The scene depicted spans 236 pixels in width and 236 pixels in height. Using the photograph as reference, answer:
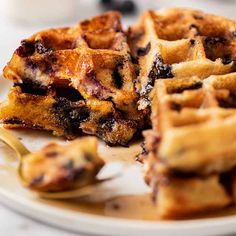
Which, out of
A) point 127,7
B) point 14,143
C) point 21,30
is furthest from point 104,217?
point 127,7

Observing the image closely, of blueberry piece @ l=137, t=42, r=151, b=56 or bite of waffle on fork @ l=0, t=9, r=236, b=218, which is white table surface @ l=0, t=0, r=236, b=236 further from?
blueberry piece @ l=137, t=42, r=151, b=56

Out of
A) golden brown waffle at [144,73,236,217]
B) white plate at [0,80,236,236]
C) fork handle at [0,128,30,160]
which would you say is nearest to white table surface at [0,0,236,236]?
white plate at [0,80,236,236]

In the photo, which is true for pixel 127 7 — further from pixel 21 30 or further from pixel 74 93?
pixel 74 93

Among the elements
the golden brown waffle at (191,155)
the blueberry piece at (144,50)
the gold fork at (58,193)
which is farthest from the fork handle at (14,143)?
the blueberry piece at (144,50)

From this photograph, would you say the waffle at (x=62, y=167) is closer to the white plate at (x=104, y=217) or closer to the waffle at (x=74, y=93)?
the white plate at (x=104, y=217)

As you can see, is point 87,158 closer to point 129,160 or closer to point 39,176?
point 39,176

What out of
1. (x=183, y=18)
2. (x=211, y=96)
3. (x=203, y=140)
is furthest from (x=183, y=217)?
(x=183, y=18)
